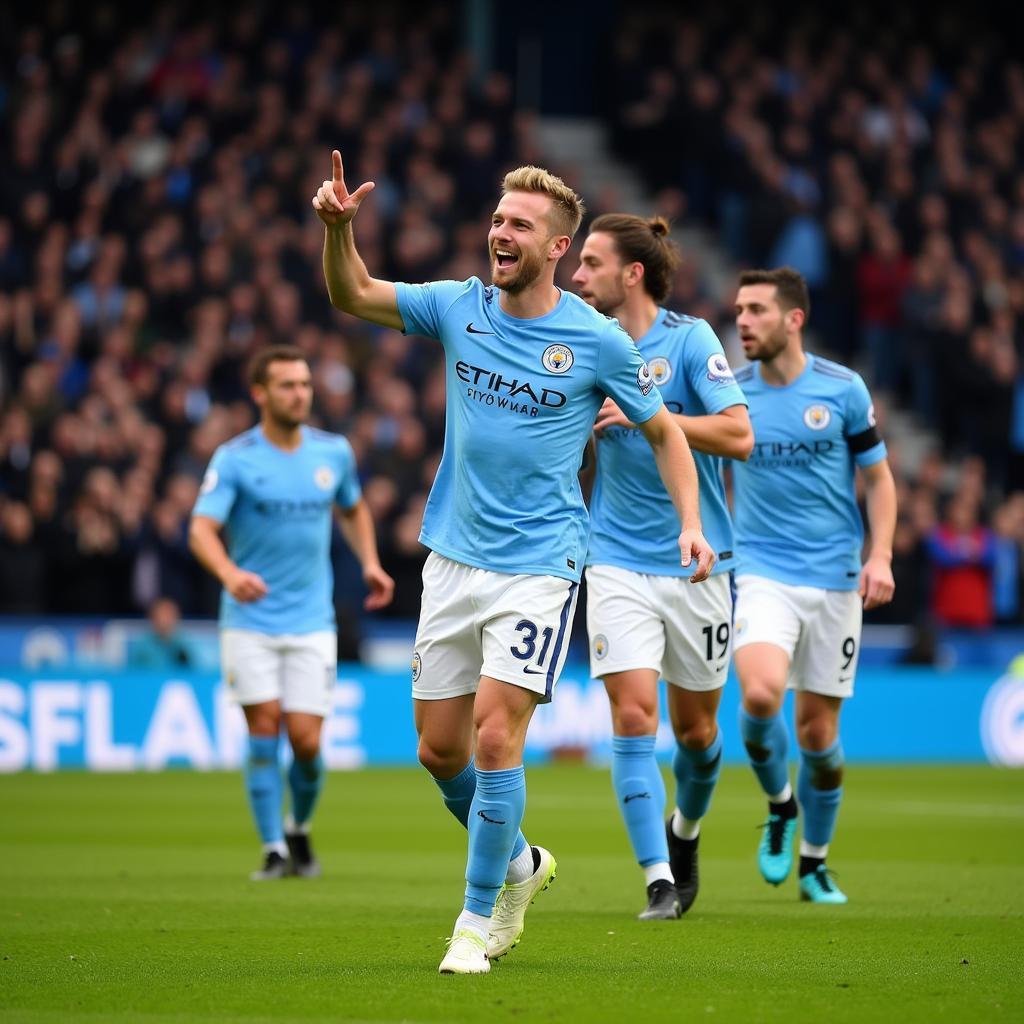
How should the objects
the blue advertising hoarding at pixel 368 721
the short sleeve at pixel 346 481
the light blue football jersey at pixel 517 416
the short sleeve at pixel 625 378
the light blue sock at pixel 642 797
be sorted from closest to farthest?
the light blue football jersey at pixel 517 416 < the short sleeve at pixel 625 378 < the light blue sock at pixel 642 797 < the short sleeve at pixel 346 481 < the blue advertising hoarding at pixel 368 721

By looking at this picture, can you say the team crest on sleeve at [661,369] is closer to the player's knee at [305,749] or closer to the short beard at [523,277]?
the short beard at [523,277]

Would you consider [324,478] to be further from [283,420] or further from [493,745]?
[493,745]

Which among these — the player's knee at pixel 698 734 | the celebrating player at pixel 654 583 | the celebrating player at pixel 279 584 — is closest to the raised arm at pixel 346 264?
the celebrating player at pixel 654 583

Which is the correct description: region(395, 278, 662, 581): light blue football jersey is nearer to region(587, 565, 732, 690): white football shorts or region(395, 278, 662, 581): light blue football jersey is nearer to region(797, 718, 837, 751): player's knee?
region(587, 565, 732, 690): white football shorts

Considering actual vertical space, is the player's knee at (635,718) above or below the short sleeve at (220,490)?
below

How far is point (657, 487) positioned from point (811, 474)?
1234 mm

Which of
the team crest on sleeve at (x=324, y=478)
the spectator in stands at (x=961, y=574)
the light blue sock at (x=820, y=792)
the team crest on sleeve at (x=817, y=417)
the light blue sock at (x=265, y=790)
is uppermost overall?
the team crest on sleeve at (x=817, y=417)

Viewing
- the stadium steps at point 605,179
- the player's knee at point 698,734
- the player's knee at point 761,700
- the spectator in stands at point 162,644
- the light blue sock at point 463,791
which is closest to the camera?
the light blue sock at point 463,791

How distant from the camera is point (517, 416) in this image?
278 inches

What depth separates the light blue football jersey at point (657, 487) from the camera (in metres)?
8.81

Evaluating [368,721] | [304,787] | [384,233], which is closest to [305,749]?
[304,787]

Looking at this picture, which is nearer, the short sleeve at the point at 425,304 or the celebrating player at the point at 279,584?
the short sleeve at the point at 425,304

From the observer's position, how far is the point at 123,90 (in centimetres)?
2433

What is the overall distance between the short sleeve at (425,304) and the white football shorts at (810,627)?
304cm
